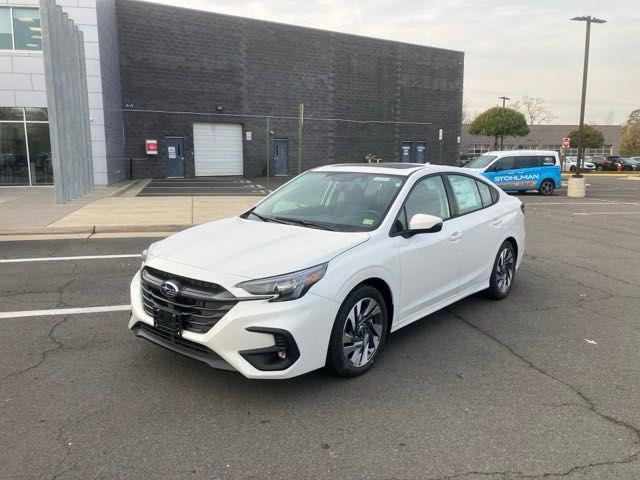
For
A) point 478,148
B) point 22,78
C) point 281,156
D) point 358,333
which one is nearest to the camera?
point 358,333

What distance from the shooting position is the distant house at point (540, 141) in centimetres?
6981

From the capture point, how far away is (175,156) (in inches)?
1099

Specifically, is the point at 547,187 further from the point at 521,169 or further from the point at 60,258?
the point at 60,258

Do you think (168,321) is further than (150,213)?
No

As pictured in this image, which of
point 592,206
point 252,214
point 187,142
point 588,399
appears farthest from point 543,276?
point 187,142

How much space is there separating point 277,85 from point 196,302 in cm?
2819

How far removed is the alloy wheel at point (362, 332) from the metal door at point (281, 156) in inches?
1088

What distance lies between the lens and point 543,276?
709 centimetres

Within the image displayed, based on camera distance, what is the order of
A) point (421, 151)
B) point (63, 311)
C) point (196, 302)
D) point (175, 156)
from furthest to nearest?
point (421, 151), point (175, 156), point (63, 311), point (196, 302)

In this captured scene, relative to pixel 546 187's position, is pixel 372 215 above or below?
above

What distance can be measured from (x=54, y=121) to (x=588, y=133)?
207 feet

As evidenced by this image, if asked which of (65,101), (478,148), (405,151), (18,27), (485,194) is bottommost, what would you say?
(485,194)

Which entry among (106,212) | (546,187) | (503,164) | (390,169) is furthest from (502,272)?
(546,187)

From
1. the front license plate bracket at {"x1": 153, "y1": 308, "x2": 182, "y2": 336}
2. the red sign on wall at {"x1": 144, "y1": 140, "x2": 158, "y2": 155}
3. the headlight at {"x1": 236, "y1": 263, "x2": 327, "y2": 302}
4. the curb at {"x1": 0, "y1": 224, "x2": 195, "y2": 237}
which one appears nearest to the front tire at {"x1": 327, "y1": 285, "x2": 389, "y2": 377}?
the headlight at {"x1": 236, "y1": 263, "x2": 327, "y2": 302}
